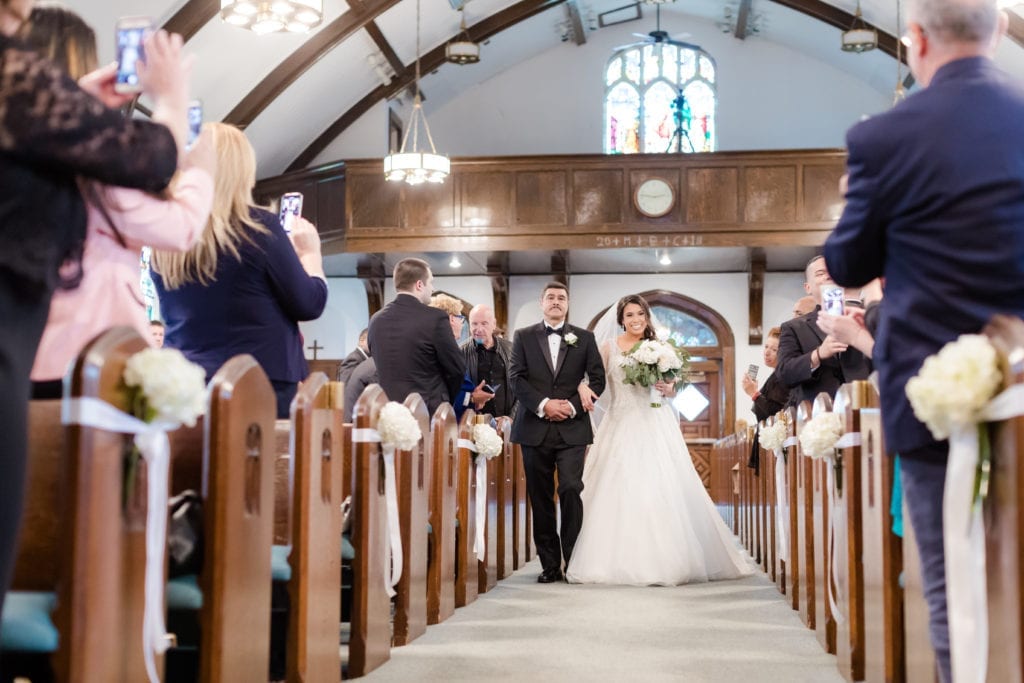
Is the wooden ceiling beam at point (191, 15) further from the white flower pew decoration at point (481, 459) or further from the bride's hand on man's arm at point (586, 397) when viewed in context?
the white flower pew decoration at point (481, 459)

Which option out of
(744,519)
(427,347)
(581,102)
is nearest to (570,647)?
(427,347)

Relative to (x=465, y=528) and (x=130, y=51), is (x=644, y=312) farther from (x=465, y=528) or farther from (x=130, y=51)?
(x=130, y=51)

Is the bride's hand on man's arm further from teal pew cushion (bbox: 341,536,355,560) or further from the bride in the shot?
teal pew cushion (bbox: 341,536,355,560)

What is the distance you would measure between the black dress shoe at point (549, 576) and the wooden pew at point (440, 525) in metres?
1.63

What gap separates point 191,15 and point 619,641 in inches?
398

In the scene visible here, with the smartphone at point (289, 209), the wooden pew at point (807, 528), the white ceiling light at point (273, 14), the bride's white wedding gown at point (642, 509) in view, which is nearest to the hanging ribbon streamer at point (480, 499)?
the bride's white wedding gown at point (642, 509)

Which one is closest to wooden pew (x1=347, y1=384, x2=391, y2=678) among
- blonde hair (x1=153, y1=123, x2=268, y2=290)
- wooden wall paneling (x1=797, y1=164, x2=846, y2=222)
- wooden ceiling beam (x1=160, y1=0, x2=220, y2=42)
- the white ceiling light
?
blonde hair (x1=153, y1=123, x2=268, y2=290)

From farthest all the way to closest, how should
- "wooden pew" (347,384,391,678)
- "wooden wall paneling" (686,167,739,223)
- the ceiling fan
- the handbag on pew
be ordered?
the ceiling fan, "wooden wall paneling" (686,167,739,223), "wooden pew" (347,384,391,678), the handbag on pew

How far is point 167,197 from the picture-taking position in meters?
2.68

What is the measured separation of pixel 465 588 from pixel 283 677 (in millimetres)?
2543

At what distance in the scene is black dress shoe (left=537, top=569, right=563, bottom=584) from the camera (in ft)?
24.6

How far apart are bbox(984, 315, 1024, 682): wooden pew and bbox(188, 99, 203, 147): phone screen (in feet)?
6.19

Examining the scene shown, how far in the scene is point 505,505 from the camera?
8.03 metres

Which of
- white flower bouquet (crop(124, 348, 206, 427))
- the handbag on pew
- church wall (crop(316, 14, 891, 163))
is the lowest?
the handbag on pew
